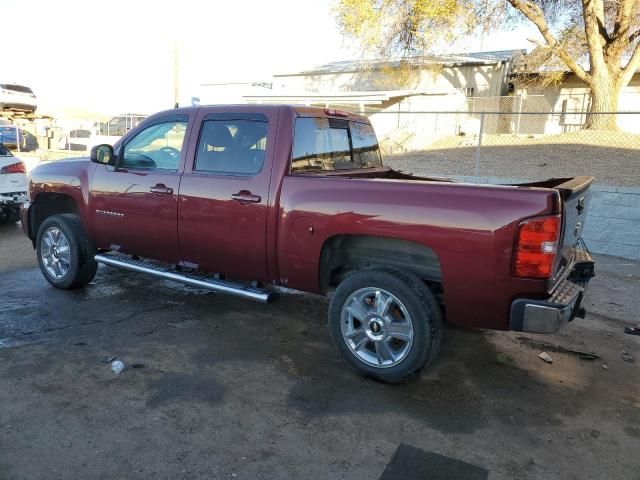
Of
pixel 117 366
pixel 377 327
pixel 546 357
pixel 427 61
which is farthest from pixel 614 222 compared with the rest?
pixel 427 61

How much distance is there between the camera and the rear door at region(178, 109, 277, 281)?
434cm

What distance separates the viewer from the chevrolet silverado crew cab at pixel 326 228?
3340 millimetres

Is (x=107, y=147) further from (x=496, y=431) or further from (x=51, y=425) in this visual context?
(x=496, y=431)

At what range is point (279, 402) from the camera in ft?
11.9

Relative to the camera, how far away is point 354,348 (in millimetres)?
3984

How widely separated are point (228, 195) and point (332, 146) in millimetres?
1055

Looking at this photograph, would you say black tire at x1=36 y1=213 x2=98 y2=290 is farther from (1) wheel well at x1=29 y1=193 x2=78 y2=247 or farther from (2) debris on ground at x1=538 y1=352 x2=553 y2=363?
(2) debris on ground at x1=538 y1=352 x2=553 y2=363

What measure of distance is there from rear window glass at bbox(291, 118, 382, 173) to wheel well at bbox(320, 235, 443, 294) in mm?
724

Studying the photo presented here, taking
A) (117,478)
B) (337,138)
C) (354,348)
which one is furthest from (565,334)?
(117,478)

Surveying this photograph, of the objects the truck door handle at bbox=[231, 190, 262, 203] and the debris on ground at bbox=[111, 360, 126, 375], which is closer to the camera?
the debris on ground at bbox=[111, 360, 126, 375]

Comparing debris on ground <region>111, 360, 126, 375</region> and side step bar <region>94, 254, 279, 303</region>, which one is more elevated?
side step bar <region>94, 254, 279, 303</region>

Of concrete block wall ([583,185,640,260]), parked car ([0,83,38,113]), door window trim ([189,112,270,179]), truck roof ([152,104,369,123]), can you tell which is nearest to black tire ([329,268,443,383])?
door window trim ([189,112,270,179])

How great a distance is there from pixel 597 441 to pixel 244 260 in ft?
9.16

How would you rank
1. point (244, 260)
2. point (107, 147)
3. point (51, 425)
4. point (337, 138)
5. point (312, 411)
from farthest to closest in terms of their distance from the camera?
1. point (107, 147)
2. point (337, 138)
3. point (244, 260)
4. point (312, 411)
5. point (51, 425)
